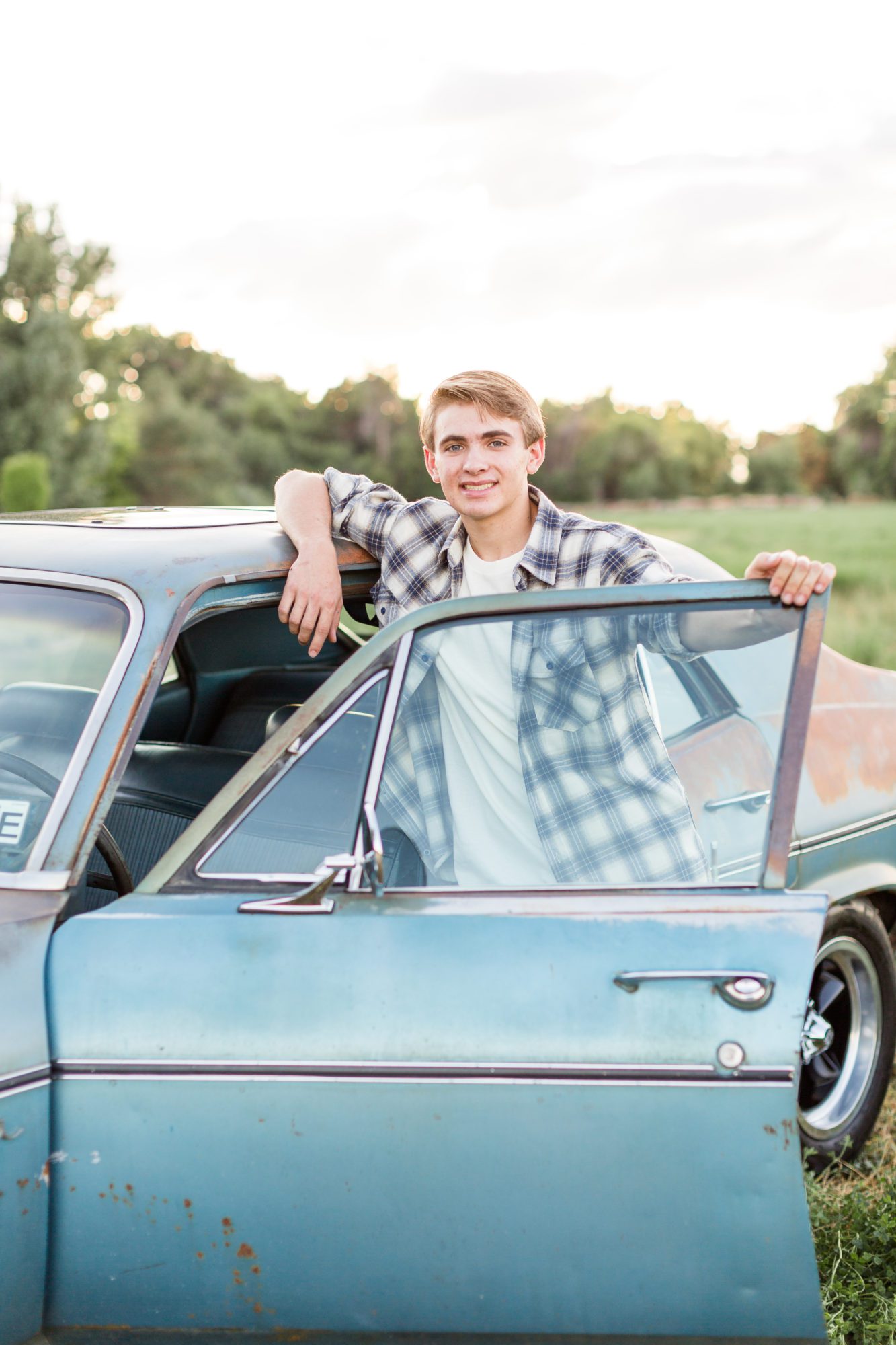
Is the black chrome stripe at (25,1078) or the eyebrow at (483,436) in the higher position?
the eyebrow at (483,436)

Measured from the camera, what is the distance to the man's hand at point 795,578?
2002 mm

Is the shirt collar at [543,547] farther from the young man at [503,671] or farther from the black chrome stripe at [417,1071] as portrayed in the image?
the black chrome stripe at [417,1071]

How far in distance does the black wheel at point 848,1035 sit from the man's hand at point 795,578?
1345 mm

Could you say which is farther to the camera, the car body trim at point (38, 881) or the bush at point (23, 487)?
the bush at point (23, 487)

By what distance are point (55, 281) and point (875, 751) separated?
45586 mm

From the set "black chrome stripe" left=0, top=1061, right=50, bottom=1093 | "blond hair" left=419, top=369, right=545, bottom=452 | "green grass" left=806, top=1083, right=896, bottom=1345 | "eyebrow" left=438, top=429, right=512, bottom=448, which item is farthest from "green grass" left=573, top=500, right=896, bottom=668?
"black chrome stripe" left=0, top=1061, right=50, bottom=1093

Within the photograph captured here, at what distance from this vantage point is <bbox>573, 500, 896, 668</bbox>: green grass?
13445 millimetres

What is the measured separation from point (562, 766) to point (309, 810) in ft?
1.61

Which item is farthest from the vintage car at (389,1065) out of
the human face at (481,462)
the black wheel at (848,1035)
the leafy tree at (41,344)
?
the leafy tree at (41,344)

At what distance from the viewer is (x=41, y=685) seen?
2.35m

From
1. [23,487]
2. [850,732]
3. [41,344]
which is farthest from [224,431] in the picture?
[850,732]

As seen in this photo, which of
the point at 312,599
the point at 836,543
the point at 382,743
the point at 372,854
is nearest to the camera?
the point at 372,854

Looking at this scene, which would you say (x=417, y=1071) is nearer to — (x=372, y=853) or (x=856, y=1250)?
(x=372, y=853)

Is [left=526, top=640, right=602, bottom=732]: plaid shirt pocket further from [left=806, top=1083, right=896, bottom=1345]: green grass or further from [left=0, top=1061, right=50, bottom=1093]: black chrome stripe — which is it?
[left=806, top=1083, right=896, bottom=1345]: green grass
